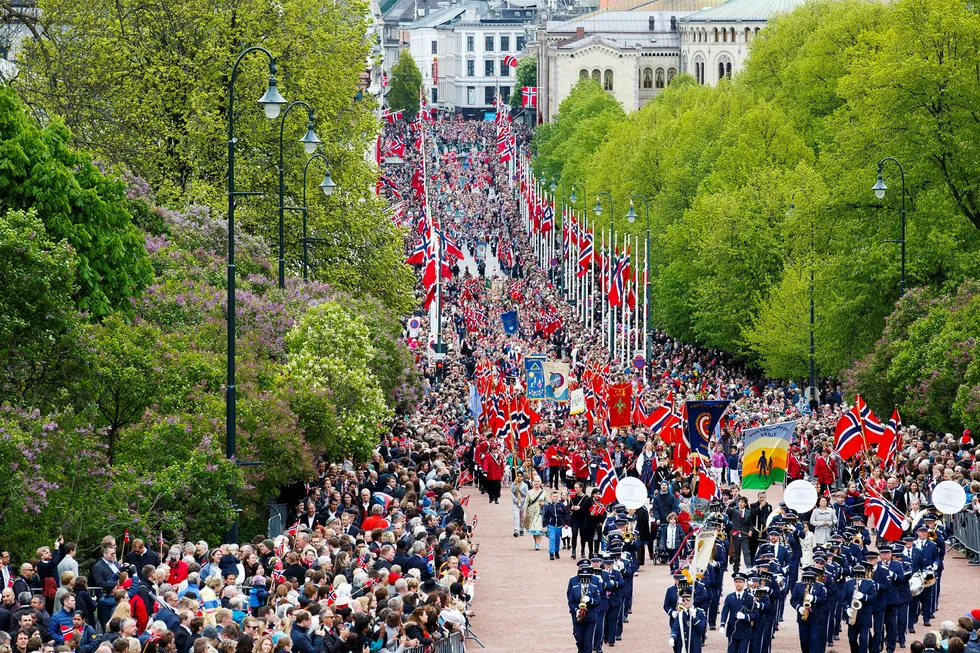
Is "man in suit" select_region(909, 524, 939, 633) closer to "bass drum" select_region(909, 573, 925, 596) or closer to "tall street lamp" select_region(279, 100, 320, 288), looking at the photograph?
"bass drum" select_region(909, 573, 925, 596)

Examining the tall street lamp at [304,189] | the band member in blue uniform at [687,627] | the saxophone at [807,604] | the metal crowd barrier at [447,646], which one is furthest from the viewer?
the tall street lamp at [304,189]

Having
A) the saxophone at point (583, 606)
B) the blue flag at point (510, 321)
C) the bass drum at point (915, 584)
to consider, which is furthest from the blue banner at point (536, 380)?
the saxophone at point (583, 606)

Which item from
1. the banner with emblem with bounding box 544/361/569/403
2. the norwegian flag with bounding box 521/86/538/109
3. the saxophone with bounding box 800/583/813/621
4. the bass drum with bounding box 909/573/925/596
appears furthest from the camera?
the norwegian flag with bounding box 521/86/538/109

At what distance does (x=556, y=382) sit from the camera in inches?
1957

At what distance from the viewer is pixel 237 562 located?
910 inches

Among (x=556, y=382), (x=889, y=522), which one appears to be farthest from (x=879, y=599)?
(x=556, y=382)

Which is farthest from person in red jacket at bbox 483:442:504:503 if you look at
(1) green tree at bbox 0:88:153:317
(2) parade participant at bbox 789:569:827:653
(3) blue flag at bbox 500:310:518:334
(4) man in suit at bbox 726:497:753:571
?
(3) blue flag at bbox 500:310:518:334

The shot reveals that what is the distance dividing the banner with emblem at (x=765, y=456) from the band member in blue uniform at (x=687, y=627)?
9.24 metres

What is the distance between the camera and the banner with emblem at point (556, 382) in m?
49.5

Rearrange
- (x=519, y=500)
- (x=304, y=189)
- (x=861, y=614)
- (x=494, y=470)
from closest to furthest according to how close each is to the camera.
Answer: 1. (x=861, y=614)
2. (x=519, y=500)
3. (x=494, y=470)
4. (x=304, y=189)

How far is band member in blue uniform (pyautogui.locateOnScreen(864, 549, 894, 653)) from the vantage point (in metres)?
24.6

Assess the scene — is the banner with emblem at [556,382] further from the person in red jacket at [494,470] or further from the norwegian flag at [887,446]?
the norwegian flag at [887,446]

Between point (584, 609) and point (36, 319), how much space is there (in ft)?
26.7

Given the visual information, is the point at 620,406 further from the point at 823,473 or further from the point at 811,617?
the point at 811,617
